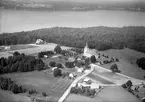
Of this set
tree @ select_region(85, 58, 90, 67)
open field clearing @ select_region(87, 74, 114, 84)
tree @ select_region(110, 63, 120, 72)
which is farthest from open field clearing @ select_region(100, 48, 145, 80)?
open field clearing @ select_region(87, 74, 114, 84)

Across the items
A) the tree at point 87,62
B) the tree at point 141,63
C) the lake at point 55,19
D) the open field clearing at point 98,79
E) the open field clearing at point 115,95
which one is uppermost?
the lake at point 55,19

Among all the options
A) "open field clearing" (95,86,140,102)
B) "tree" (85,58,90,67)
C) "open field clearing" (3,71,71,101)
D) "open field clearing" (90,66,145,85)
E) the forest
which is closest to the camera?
"open field clearing" (95,86,140,102)

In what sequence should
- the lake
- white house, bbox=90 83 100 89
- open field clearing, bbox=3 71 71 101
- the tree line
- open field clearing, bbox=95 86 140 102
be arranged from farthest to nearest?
the lake
the tree line
white house, bbox=90 83 100 89
open field clearing, bbox=3 71 71 101
open field clearing, bbox=95 86 140 102

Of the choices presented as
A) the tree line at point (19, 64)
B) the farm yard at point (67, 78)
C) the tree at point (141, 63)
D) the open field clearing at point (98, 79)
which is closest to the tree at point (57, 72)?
the farm yard at point (67, 78)

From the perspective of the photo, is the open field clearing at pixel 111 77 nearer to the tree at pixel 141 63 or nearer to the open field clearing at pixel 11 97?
the tree at pixel 141 63

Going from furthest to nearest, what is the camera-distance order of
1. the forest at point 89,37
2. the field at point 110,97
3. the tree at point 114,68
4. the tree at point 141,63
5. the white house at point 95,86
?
the forest at point 89,37, the tree at point 114,68, the tree at point 141,63, the white house at point 95,86, the field at point 110,97

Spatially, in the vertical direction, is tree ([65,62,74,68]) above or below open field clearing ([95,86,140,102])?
above

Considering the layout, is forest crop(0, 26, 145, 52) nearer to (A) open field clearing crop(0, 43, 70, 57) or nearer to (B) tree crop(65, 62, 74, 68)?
(A) open field clearing crop(0, 43, 70, 57)

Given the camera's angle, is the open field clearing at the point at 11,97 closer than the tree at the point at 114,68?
Yes
